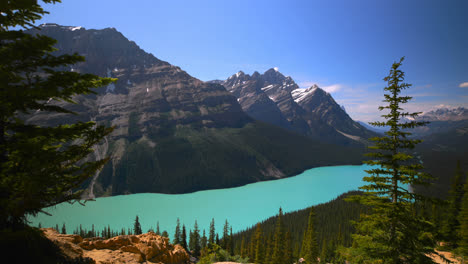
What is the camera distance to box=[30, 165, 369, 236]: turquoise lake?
123062mm

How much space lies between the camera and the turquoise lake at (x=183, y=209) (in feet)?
404

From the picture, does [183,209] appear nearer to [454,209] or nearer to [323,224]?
[323,224]

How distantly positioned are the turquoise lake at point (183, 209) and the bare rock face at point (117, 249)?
99380 millimetres

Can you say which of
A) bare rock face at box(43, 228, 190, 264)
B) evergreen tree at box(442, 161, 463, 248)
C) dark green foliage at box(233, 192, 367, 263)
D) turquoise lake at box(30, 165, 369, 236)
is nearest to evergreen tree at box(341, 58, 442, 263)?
bare rock face at box(43, 228, 190, 264)

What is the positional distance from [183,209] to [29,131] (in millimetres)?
154491

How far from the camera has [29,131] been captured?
7688 mm

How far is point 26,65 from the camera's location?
7.74 meters

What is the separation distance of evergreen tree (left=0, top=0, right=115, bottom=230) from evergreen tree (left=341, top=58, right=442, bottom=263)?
41.7ft

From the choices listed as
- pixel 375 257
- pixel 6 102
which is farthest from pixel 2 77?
pixel 375 257

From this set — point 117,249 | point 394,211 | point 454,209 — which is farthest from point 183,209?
point 394,211

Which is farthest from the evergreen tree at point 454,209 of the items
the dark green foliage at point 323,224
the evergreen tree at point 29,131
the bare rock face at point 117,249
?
the evergreen tree at point 29,131

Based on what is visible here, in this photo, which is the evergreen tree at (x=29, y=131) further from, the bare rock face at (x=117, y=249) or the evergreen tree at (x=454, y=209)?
the evergreen tree at (x=454, y=209)

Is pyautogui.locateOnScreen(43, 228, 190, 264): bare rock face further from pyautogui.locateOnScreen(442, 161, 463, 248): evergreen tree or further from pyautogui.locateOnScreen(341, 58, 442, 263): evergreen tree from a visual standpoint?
pyautogui.locateOnScreen(442, 161, 463, 248): evergreen tree

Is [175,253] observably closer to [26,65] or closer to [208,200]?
[26,65]
